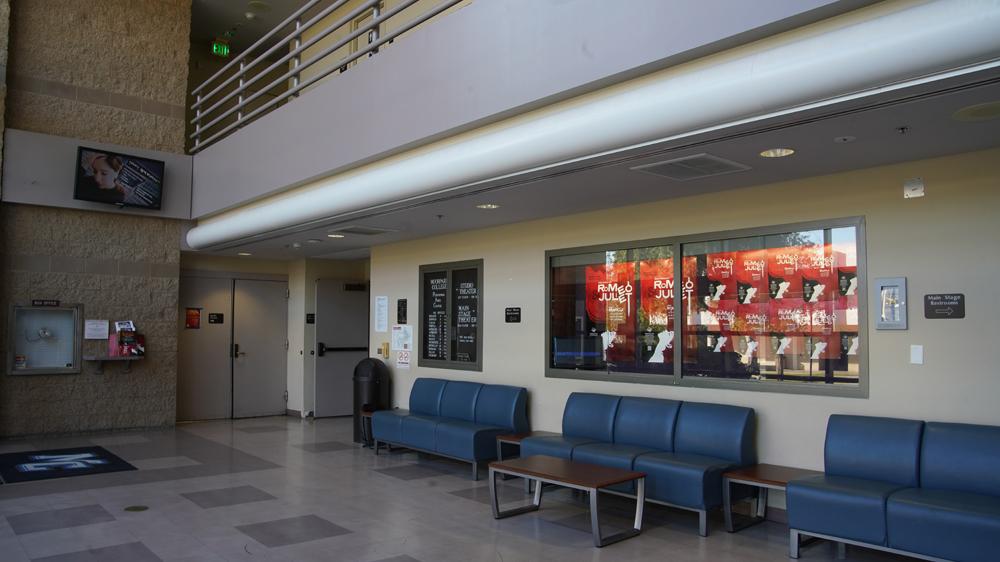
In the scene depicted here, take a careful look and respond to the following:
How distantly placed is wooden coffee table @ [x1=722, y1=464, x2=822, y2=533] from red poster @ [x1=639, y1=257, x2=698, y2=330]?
146 centimetres

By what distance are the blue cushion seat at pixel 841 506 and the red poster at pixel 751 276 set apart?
155 centimetres

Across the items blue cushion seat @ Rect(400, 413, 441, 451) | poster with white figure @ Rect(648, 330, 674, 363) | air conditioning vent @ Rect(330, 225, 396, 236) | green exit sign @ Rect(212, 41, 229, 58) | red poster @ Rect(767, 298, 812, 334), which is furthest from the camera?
green exit sign @ Rect(212, 41, 229, 58)

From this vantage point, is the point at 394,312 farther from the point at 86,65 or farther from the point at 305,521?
the point at 86,65

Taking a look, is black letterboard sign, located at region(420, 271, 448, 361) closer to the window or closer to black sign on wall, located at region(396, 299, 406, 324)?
the window

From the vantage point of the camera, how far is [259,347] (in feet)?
38.3

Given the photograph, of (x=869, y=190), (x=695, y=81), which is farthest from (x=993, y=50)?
(x=869, y=190)

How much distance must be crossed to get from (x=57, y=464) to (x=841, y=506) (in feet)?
23.6

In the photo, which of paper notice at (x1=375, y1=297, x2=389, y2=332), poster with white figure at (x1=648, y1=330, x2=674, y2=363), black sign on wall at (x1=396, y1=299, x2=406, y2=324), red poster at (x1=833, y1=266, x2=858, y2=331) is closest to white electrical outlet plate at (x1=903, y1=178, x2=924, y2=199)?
red poster at (x1=833, y1=266, x2=858, y2=331)

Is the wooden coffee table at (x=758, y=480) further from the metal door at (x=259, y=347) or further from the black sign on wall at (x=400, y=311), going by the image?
the metal door at (x=259, y=347)

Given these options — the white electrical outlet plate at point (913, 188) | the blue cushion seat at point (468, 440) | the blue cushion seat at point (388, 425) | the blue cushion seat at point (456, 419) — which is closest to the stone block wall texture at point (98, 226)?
the blue cushion seat at point (388, 425)

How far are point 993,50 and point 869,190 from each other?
2.34 m

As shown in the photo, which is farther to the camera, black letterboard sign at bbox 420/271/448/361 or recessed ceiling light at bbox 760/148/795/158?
black letterboard sign at bbox 420/271/448/361

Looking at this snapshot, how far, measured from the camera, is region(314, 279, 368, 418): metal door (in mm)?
11500

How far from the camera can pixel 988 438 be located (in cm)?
434
